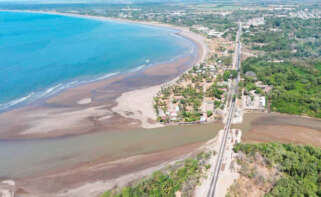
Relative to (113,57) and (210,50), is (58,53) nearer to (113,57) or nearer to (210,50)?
(113,57)

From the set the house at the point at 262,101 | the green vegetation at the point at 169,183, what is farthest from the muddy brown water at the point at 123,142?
the green vegetation at the point at 169,183

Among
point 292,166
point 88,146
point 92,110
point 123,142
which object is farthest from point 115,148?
point 292,166

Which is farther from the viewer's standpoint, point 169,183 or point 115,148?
point 115,148

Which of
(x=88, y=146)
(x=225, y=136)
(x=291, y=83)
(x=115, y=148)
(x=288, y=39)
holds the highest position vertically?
(x=288, y=39)

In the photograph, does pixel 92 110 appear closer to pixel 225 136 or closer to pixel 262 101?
pixel 225 136

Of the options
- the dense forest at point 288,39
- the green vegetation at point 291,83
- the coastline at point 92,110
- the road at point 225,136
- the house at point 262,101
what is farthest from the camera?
the dense forest at point 288,39

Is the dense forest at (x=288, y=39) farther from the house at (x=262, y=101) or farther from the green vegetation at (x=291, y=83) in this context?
the house at (x=262, y=101)
